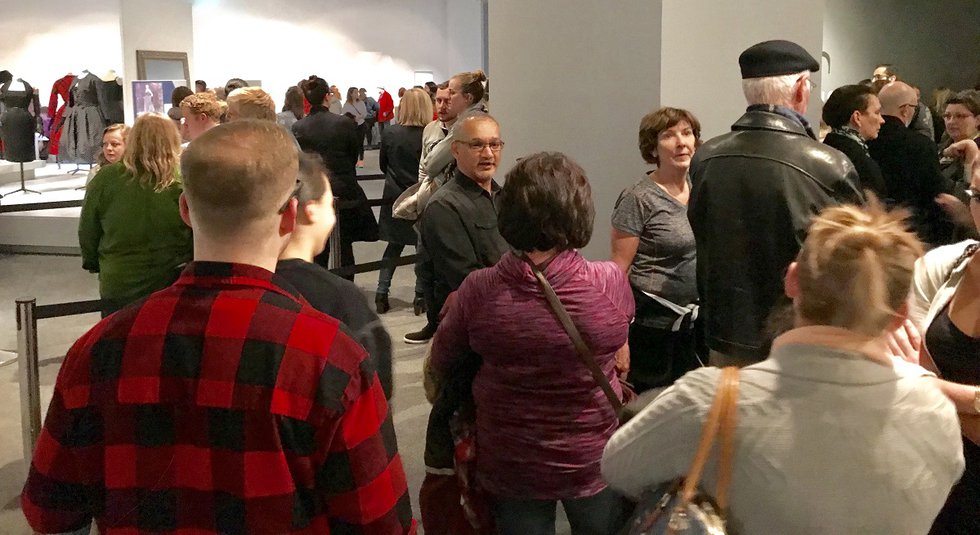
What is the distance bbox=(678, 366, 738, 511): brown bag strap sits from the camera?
141cm

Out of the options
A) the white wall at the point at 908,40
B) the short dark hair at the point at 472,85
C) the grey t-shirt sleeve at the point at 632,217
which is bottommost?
the grey t-shirt sleeve at the point at 632,217

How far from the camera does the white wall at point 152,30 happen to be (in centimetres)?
1620

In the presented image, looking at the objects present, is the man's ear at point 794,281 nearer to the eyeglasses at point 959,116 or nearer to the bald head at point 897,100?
the bald head at point 897,100

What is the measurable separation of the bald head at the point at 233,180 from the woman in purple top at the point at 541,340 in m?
1.01

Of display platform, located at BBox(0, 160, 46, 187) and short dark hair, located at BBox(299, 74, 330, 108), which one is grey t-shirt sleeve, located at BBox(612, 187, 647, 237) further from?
display platform, located at BBox(0, 160, 46, 187)

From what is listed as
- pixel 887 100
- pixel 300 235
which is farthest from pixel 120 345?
pixel 887 100

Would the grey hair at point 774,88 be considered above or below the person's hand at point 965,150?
above

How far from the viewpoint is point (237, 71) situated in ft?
62.5

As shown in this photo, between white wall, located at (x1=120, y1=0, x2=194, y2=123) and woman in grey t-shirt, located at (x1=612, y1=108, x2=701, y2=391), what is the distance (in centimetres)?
1419

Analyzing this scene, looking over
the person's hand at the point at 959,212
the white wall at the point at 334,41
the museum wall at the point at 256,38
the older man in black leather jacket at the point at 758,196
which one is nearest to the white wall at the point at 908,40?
the person's hand at the point at 959,212

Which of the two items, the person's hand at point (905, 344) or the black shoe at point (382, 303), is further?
the black shoe at point (382, 303)

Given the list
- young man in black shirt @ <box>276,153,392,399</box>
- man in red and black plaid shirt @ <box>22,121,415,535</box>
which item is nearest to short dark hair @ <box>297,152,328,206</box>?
young man in black shirt @ <box>276,153,392,399</box>

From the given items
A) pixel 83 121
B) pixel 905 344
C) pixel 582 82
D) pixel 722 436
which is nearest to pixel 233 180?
pixel 722 436

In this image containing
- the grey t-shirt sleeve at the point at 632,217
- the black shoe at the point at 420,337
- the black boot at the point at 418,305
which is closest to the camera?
the grey t-shirt sleeve at the point at 632,217
